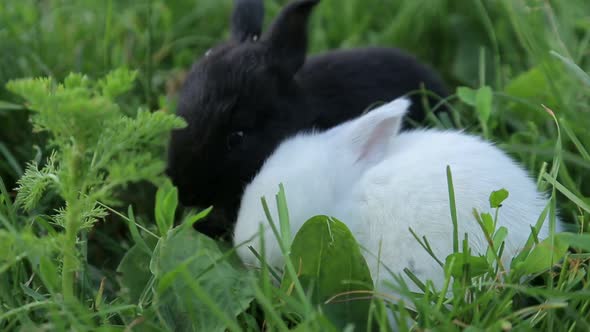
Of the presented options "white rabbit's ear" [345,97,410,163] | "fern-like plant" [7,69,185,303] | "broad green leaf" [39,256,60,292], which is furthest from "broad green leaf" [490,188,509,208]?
"broad green leaf" [39,256,60,292]

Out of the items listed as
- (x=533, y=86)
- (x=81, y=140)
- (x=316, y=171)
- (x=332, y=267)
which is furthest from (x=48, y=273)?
(x=533, y=86)

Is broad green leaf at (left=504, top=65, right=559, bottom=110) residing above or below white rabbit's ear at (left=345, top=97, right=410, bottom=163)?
below

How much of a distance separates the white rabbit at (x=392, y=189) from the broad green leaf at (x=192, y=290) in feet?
0.66

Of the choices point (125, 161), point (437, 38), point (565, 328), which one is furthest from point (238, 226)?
point (437, 38)

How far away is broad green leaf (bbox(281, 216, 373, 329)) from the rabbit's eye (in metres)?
0.62

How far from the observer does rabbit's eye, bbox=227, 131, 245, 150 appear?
2.32 meters

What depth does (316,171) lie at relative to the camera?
80.1 inches

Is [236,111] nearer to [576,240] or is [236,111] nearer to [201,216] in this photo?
[201,216]

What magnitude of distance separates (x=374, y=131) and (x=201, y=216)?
27.7 inches

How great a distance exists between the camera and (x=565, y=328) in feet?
5.31

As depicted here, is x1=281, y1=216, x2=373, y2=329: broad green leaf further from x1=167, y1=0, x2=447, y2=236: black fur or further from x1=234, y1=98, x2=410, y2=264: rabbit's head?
x1=167, y1=0, x2=447, y2=236: black fur

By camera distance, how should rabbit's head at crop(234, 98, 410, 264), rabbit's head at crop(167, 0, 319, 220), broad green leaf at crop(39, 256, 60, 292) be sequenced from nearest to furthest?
broad green leaf at crop(39, 256, 60, 292) → rabbit's head at crop(234, 98, 410, 264) → rabbit's head at crop(167, 0, 319, 220)

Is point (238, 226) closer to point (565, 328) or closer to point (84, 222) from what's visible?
point (84, 222)

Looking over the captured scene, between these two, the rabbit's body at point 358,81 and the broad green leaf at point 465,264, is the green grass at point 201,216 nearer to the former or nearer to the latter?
the broad green leaf at point 465,264
